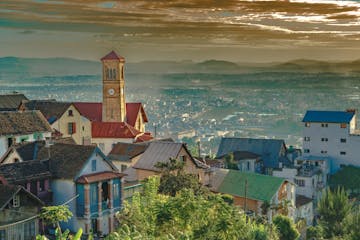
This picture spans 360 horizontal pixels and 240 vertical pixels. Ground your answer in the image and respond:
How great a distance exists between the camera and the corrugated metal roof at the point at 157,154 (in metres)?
46.7

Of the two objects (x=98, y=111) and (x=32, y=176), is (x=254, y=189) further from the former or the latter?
(x=98, y=111)

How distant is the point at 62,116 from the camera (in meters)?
57.0

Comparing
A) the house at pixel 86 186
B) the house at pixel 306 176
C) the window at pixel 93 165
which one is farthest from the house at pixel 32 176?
the house at pixel 306 176

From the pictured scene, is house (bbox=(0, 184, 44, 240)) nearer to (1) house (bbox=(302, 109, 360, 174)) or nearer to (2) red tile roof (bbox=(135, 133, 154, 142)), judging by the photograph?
(2) red tile roof (bbox=(135, 133, 154, 142))

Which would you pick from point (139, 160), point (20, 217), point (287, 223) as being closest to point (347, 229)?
point (287, 223)

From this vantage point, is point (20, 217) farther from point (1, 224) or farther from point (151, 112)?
point (151, 112)

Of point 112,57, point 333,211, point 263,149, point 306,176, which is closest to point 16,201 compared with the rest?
point 333,211

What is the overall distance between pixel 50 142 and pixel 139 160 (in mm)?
10792

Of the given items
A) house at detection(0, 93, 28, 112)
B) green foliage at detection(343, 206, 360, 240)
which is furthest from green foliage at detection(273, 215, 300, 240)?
house at detection(0, 93, 28, 112)

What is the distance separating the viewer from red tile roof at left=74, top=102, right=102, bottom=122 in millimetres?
76188

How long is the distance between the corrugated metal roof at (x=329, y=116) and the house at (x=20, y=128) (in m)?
42.0

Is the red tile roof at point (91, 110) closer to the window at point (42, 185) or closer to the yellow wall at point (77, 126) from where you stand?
the yellow wall at point (77, 126)

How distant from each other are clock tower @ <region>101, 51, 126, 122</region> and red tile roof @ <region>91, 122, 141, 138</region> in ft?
28.9

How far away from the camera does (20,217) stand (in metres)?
28.9
